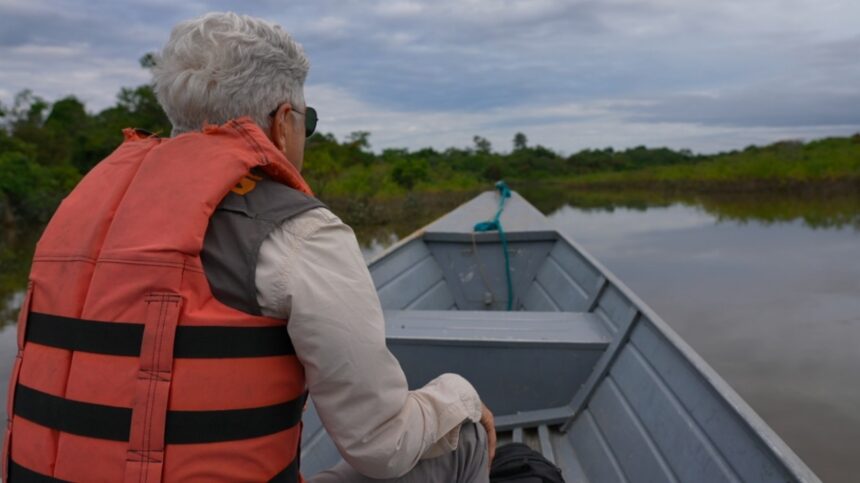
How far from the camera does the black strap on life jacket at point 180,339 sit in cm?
90

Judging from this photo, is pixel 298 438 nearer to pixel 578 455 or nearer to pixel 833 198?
pixel 578 455

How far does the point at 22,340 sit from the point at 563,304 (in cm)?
327

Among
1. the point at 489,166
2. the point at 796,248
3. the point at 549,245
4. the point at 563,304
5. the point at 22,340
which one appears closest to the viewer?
the point at 22,340

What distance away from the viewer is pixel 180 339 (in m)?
0.90

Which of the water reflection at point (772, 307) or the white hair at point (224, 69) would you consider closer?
the white hair at point (224, 69)


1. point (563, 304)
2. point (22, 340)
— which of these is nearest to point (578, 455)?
point (563, 304)

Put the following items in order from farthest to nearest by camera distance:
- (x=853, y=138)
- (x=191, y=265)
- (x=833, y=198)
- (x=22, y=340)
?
(x=853, y=138), (x=833, y=198), (x=22, y=340), (x=191, y=265)

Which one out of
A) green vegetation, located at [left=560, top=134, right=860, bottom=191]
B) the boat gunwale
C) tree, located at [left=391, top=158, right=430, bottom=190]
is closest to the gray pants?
the boat gunwale

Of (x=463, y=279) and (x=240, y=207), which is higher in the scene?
(x=240, y=207)

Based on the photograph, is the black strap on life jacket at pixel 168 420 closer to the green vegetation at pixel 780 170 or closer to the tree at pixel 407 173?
the tree at pixel 407 173

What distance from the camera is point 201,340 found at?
2.98 feet

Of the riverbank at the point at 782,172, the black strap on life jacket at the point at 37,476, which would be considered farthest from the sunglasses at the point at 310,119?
the riverbank at the point at 782,172

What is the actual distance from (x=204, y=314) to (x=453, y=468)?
26.2 inches

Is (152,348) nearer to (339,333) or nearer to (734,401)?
(339,333)
